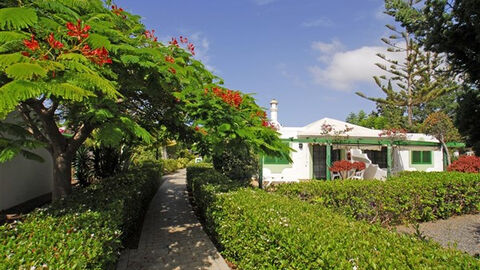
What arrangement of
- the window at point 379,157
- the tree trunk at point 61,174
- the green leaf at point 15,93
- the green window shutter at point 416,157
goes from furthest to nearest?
the window at point 379,157 < the green window shutter at point 416,157 < the tree trunk at point 61,174 < the green leaf at point 15,93

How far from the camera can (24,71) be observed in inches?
90.4

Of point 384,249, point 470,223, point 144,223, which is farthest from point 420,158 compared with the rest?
point 384,249

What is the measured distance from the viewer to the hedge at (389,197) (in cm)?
719

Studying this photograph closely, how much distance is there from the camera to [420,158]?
19.2m

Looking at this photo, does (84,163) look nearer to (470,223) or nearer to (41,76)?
(41,76)

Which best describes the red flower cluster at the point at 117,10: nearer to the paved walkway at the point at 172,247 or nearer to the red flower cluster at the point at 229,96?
the red flower cluster at the point at 229,96

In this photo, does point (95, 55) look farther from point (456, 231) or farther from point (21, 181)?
point (456, 231)

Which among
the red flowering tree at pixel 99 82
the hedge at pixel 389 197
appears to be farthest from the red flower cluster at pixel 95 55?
the hedge at pixel 389 197

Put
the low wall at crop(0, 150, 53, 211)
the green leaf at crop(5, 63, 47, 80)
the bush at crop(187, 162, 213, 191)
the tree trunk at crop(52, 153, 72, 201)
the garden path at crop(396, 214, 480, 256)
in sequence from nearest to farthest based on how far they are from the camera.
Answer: the green leaf at crop(5, 63, 47, 80), the tree trunk at crop(52, 153, 72, 201), the garden path at crop(396, 214, 480, 256), the low wall at crop(0, 150, 53, 211), the bush at crop(187, 162, 213, 191)

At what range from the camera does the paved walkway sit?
518 cm

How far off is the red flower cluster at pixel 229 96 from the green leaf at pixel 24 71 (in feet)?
9.31

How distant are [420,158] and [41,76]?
21878mm

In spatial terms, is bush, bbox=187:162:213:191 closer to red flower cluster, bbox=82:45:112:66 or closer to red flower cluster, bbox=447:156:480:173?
red flower cluster, bbox=82:45:112:66

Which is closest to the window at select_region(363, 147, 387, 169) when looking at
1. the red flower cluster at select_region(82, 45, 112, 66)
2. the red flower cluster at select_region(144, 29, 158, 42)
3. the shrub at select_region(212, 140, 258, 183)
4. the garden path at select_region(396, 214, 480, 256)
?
the shrub at select_region(212, 140, 258, 183)
